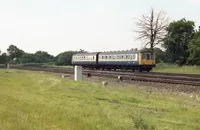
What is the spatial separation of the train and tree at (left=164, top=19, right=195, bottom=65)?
16.0 metres

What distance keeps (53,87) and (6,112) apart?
1073 centimetres

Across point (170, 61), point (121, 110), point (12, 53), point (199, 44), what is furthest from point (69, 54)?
point (121, 110)

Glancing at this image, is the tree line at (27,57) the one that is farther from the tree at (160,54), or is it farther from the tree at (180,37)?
the tree at (180,37)

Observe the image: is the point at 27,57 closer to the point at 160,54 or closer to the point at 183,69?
the point at 160,54

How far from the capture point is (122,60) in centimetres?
4700

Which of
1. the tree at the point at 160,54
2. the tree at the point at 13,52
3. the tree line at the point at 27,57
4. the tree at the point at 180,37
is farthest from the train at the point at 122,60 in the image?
the tree at the point at 13,52

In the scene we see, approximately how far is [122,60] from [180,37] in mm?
22012

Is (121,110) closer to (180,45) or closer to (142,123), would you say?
(142,123)

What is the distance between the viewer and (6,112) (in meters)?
10.9

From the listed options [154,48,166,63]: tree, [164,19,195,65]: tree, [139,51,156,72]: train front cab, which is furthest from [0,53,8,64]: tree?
[139,51,156,72]: train front cab

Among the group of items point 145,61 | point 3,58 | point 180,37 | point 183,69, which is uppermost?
point 180,37

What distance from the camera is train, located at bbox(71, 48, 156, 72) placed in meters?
43.8

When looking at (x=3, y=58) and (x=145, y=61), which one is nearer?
(x=145, y=61)

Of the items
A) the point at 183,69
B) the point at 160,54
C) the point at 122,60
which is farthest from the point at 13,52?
the point at 183,69
